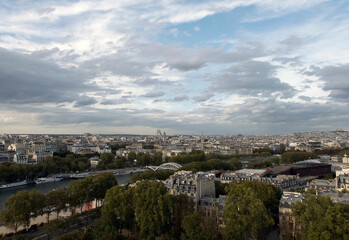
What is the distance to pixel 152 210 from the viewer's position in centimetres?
1931

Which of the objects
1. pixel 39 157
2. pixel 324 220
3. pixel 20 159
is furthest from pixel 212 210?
pixel 39 157

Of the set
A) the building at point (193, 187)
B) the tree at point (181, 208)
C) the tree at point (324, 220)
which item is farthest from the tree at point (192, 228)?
the tree at point (324, 220)

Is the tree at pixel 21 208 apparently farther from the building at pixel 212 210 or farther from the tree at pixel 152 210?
the building at pixel 212 210

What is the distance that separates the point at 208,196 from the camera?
2353 centimetres

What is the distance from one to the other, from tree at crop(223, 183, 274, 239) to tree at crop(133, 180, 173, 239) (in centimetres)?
371

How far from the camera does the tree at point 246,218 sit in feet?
55.1

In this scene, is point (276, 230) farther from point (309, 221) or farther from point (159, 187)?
point (159, 187)

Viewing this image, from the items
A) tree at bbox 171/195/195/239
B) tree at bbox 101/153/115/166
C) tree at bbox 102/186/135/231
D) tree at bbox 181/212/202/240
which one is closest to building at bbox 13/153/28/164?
tree at bbox 101/153/115/166

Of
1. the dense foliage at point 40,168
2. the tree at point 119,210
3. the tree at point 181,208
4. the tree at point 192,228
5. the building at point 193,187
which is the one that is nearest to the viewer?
the tree at point 192,228

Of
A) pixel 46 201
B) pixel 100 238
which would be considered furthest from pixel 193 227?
pixel 46 201

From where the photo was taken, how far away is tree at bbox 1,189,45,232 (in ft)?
69.4

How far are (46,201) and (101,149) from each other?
2664 inches

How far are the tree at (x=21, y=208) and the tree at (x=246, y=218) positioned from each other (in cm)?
1324

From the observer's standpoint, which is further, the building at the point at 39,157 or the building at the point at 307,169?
the building at the point at 39,157
